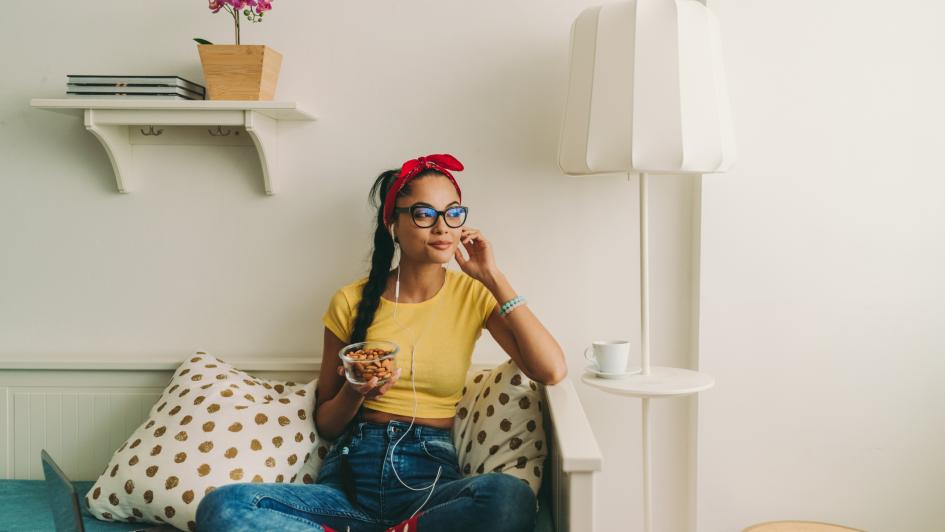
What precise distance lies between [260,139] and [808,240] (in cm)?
139

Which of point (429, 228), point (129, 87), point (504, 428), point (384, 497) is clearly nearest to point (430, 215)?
point (429, 228)

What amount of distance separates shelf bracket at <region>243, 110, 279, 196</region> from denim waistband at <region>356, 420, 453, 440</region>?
0.72 metres

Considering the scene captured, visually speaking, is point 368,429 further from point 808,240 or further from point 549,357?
point 808,240

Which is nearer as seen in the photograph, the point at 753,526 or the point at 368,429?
the point at 368,429

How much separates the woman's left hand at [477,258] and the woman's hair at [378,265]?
6.4 inches

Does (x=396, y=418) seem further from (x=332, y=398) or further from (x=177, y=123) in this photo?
(x=177, y=123)

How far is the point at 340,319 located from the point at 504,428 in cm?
46

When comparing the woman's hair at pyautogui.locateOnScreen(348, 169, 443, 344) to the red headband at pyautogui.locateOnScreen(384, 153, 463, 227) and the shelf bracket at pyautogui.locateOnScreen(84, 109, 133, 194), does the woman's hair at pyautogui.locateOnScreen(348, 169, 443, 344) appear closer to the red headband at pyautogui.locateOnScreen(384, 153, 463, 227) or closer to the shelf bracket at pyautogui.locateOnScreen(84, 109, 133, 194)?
the red headband at pyautogui.locateOnScreen(384, 153, 463, 227)

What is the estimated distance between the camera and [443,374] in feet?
5.75

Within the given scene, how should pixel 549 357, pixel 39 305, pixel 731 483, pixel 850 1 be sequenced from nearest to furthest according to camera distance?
pixel 549 357, pixel 850 1, pixel 731 483, pixel 39 305

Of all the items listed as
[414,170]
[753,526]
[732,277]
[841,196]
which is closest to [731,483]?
[753,526]

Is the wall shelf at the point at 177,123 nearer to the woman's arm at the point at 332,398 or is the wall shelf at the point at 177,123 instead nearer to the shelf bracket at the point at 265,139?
the shelf bracket at the point at 265,139

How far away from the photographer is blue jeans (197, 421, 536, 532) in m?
1.42

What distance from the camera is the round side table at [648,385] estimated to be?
1.61 metres
